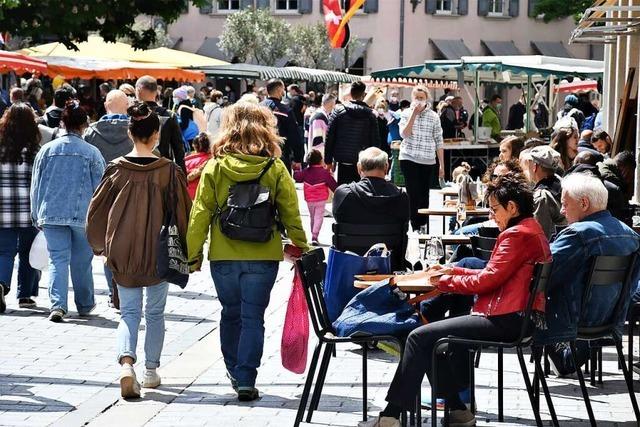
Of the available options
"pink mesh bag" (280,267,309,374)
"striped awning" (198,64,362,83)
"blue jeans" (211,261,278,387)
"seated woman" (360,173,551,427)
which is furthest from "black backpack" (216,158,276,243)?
"striped awning" (198,64,362,83)

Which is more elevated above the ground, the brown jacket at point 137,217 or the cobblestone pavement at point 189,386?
the brown jacket at point 137,217

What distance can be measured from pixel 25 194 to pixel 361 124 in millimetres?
5011

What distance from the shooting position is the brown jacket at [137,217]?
28.6 ft

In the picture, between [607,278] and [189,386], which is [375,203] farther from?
[607,278]

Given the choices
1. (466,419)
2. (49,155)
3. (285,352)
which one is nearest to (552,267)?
(466,419)

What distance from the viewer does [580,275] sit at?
24.5 ft

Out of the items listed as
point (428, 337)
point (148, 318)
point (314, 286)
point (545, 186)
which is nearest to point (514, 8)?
point (545, 186)

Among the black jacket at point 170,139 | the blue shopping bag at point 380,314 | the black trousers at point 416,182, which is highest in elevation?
the black jacket at point 170,139

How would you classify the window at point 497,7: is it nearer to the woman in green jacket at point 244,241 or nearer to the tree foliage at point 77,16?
the tree foliage at point 77,16

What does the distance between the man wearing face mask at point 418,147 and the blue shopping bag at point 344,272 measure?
319 inches

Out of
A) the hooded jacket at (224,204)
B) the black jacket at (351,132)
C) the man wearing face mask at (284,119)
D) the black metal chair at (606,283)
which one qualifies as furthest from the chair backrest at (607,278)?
the man wearing face mask at (284,119)

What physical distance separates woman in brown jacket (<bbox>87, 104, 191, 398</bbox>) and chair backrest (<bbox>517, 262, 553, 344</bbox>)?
99.8 inches

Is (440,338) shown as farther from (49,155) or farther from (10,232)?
(10,232)

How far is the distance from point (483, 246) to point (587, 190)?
4.43 ft
